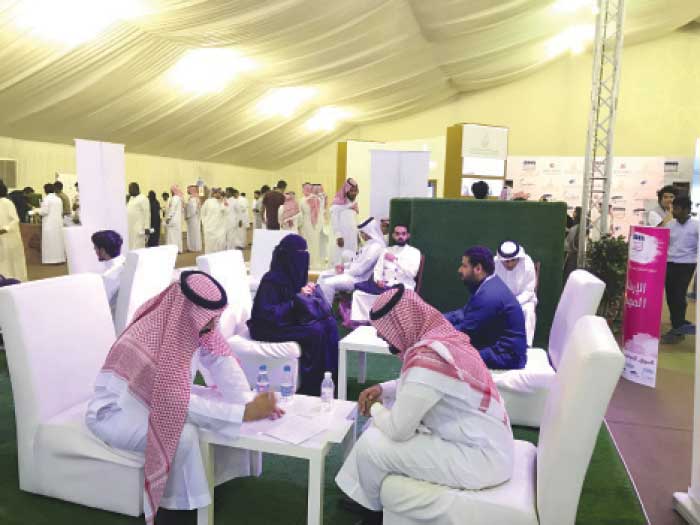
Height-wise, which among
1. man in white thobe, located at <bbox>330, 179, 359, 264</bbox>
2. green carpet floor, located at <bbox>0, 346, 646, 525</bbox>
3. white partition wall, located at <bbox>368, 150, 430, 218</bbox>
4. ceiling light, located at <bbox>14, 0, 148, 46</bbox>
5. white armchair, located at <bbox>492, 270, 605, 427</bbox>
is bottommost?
green carpet floor, located at <bbox>0, 346, 646, 525</bbox>

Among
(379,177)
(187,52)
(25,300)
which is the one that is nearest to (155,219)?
(187,52)

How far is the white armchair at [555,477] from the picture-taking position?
5.99ft

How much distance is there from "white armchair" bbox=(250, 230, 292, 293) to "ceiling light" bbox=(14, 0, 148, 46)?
3.34m

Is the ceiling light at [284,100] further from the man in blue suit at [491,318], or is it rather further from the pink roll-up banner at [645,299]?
the man in blue suit at [491,318]

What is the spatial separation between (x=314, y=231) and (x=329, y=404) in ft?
24.4

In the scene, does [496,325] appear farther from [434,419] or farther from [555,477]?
[555,477]

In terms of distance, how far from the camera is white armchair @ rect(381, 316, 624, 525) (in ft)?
5.99

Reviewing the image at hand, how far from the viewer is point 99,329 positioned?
2.77 m

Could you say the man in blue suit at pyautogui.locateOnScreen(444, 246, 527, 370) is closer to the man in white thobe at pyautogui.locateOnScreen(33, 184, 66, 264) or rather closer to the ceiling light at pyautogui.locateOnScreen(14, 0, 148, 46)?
the ceiling light at pyautogui.locateOnScreen(14, 0, 148, 46)

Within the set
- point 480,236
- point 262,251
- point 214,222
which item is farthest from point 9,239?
point 480,236

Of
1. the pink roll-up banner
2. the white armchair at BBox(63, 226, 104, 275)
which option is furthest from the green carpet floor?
the white armchair at BBox(63, 226, 104, 275)

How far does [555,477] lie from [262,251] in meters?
4.13

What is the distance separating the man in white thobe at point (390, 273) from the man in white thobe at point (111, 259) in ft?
6.75

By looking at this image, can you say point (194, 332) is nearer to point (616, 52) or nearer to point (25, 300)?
point (25, 300)
